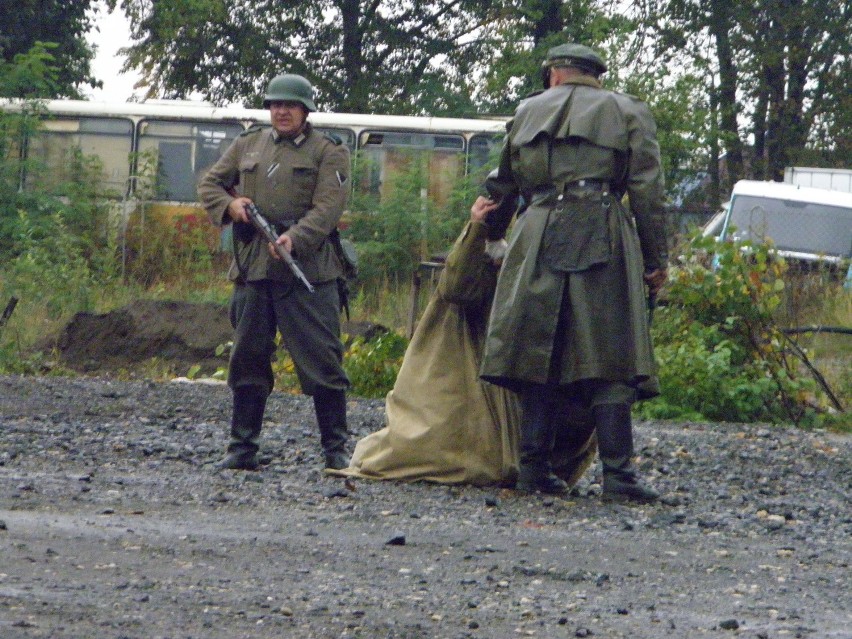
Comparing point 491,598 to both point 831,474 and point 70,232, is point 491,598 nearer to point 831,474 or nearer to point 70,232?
point 831,474

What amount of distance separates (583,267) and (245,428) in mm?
1961

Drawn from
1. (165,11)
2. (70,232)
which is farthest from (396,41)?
(70,232)

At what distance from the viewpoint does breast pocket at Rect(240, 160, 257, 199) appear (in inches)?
295

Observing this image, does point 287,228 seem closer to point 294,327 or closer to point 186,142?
point 294,327

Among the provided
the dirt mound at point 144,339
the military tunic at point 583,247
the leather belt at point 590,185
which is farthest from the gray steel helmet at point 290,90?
the dirt mound at point 144,339

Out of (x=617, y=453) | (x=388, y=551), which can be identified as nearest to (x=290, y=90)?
(x=617, y=453)

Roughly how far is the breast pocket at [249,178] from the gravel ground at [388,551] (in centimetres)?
128

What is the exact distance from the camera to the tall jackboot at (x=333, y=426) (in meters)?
7.64

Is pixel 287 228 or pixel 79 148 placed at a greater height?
pixel 79 148

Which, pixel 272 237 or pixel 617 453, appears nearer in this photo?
pixel 617 453

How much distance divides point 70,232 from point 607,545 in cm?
1611

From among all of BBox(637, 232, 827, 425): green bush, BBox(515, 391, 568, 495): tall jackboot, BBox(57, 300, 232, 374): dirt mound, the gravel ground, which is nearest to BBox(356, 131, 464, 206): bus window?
BBox(57, 300, 232, 374): dirt mound

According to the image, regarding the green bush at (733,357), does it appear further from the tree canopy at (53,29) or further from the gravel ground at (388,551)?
the tree canopy at (53,29)

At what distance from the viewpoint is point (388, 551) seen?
5328 millimetres
